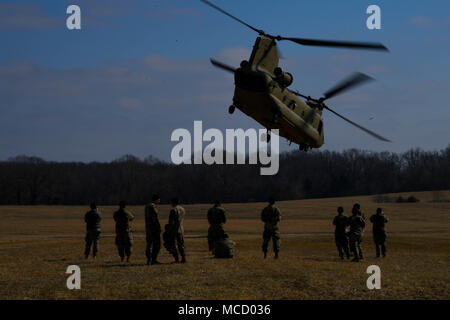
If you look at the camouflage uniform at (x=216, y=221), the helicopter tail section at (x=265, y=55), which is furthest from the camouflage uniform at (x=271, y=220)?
the helicopter tail section at (x=265, y=55)

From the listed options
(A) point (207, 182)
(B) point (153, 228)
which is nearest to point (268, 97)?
(B) point (153, 228)

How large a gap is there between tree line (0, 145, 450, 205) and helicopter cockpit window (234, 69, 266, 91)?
3908 inches

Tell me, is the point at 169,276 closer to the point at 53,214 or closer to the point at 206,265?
the point at 206,265

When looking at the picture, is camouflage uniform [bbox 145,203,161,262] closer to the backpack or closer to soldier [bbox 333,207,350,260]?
the backpack

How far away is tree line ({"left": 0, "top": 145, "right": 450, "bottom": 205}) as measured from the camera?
12762cm

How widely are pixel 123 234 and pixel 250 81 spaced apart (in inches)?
309

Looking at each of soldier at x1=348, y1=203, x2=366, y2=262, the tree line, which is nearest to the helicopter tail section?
soldier at x1=348, y1=203, x2=366, y2=262

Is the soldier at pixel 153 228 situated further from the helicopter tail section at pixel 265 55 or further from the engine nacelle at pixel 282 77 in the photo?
the engine nacelle at pixel 282 77

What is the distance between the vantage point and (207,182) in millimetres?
129875

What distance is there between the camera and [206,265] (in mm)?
18734

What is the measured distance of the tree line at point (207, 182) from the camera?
127625 mm

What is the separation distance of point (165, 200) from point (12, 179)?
1350 inches

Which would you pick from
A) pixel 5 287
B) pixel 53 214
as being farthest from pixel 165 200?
pixel 5 287

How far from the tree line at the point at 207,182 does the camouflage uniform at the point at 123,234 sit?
4014 inches
